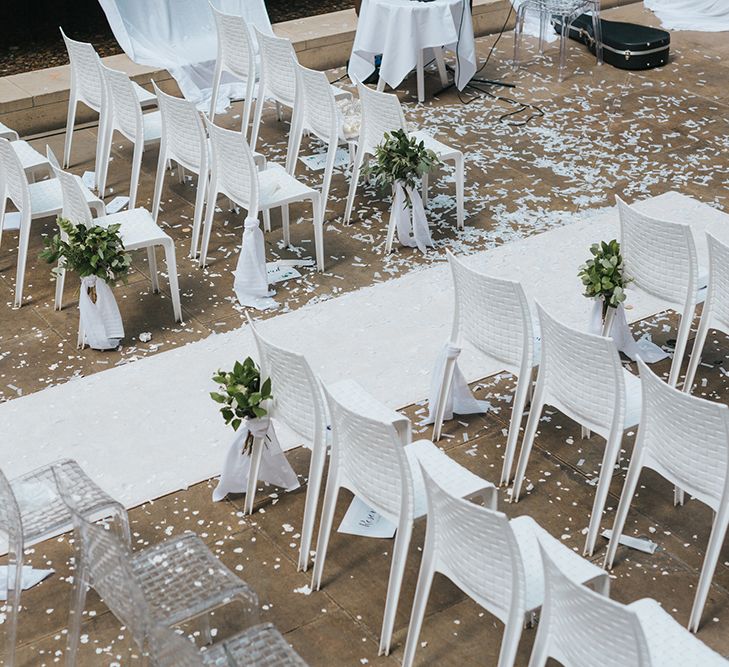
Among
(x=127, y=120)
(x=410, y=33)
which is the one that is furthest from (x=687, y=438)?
(x=410, y=33)

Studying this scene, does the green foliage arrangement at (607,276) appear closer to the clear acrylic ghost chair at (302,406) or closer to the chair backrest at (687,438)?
the chair backrest at (687,438)

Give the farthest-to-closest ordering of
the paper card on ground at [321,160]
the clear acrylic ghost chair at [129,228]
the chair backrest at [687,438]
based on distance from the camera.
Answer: the paper card on ground at [321,160]
the clear acrylic ghost chair at [129,228]
the chair backrest at [687,438]

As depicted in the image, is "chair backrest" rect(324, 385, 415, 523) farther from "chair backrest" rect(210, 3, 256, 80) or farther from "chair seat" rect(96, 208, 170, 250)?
"chair backrest" rect(210, 3, 256, 80)

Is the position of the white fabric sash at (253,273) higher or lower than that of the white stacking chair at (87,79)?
lower

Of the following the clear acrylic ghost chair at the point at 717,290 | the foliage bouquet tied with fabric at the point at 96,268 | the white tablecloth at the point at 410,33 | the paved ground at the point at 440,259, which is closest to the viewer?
the paved ground at the point at 440,259

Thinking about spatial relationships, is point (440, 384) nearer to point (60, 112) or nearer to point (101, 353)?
point (101, 353)

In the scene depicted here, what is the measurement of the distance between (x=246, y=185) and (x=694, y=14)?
6.22 metres

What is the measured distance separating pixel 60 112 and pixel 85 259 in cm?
356

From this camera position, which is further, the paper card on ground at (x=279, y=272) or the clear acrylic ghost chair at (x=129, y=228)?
the paper card on ground at (x=279, y=272)

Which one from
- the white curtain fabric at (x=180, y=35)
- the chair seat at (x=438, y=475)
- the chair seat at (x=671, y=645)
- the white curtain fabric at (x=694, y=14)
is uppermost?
the chair seat at (x=671, y=645)

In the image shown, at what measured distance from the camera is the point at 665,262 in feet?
16.5

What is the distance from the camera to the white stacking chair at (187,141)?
6.45 metres

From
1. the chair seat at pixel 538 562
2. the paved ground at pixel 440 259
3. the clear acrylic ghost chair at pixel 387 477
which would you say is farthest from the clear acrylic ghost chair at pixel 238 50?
the chair seat at pixel 538 562

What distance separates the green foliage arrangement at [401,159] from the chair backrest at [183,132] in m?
0.96
